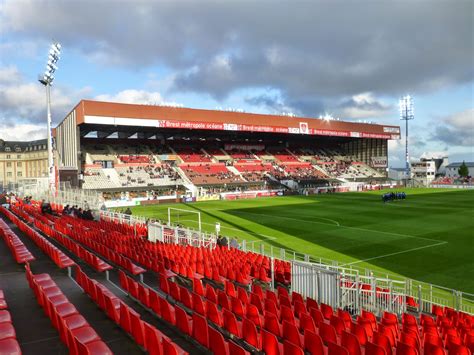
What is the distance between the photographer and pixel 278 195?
204 ft

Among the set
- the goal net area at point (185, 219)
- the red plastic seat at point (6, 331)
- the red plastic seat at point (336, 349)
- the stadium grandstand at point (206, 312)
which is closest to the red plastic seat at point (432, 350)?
the stadium grandstand at point (206, 312)

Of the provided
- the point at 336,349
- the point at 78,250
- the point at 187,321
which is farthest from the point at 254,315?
the point at 78,250

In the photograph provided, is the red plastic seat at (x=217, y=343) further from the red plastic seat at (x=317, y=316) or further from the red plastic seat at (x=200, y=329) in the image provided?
the red plastic seat at (x=317, y=316)

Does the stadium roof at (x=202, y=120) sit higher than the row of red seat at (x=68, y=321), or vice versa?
the stadium roof at (x=202, y=120)

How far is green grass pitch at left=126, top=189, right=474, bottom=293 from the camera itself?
17.7 m

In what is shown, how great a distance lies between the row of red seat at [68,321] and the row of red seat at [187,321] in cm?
155

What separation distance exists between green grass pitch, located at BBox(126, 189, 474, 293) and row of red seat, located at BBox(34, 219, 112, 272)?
37.7ft

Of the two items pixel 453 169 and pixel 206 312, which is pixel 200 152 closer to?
pixel 206 312

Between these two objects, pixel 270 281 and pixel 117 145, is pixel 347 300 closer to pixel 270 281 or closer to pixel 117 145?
pixel 270 281

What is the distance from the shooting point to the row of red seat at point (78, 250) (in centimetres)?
1156

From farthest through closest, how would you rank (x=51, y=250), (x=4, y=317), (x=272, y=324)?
(x=51, y=250)
(x=272, y=324)
(x=4, y=317)

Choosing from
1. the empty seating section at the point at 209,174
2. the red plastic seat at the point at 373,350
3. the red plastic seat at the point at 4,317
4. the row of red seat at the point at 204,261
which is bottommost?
the row of red seat at the point at 204,261

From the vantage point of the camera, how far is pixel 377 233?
2630 centimetres

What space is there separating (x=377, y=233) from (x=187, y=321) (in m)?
22.1
